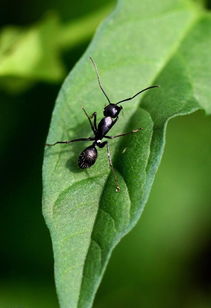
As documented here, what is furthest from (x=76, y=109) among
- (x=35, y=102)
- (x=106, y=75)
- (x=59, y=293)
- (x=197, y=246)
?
(x=197, y=246)

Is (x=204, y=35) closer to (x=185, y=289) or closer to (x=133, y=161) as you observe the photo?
(x=133, y=161)

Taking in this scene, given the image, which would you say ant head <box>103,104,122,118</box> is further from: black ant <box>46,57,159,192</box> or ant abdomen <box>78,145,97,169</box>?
ant abdomen <box>78,145,97,169</box>

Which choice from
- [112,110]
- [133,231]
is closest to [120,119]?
[112,110]

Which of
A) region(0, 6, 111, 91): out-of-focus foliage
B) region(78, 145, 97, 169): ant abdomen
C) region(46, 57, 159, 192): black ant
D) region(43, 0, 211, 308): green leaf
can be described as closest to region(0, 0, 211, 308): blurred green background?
region(0, 6, 111, 91): out-of-focus foliage

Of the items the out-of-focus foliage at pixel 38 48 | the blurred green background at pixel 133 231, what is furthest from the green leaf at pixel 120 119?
the blurred green background at pixel 133 231

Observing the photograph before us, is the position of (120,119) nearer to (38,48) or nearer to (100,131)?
(100,131)
